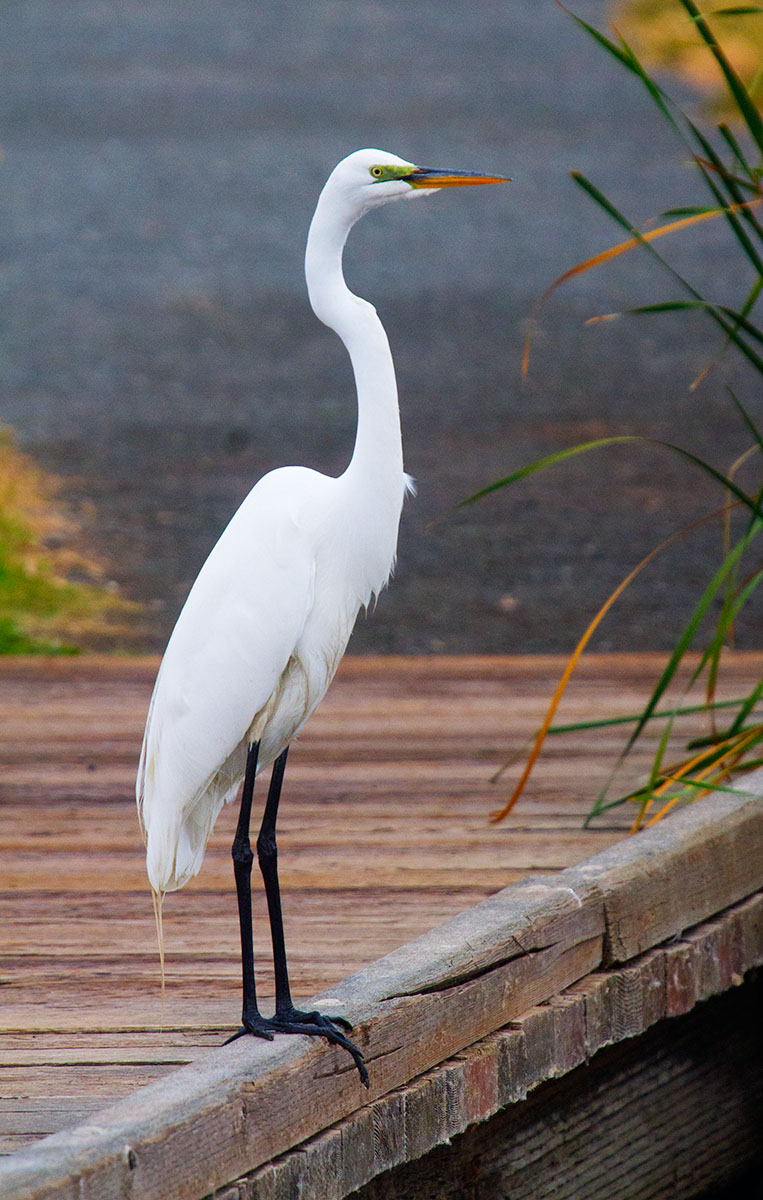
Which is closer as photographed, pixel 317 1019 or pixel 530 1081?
pixel 317 1019

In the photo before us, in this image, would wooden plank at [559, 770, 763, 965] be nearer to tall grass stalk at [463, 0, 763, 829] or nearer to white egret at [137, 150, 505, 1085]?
tall grass stalk at [463, 0, 763, 829]

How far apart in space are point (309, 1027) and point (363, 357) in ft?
2.85

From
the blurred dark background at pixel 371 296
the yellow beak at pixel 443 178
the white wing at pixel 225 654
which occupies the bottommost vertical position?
the blurred dark background at pixel 371 296

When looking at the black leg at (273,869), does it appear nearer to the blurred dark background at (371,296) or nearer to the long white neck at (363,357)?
the long white neck at (363,357)

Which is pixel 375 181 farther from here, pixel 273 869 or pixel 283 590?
pixel 273 869

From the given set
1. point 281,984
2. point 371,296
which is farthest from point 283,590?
point 371,296

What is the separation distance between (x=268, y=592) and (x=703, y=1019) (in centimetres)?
139

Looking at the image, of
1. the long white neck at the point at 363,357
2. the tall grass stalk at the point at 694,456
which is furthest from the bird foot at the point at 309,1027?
the tall grass stalk at the point at 694,456

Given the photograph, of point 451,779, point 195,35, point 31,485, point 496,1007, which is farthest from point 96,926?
point 195,35

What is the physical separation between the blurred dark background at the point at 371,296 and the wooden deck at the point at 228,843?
48.6 inches

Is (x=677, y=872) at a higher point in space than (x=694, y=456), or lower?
lower

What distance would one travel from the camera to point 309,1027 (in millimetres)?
1941

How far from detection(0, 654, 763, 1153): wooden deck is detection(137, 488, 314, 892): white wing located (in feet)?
0.91

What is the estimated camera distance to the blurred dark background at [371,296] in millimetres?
6457
